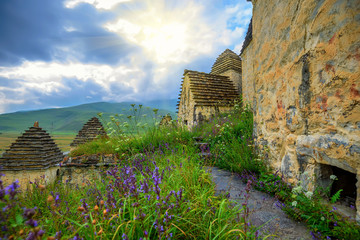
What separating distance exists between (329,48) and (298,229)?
2.13 meters

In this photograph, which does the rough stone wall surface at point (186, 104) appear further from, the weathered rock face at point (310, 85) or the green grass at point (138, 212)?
the weathered rock face at point (310, 85)

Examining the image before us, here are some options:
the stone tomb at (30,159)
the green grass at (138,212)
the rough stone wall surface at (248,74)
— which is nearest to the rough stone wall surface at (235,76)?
the rough stone wall surface at (248,74)

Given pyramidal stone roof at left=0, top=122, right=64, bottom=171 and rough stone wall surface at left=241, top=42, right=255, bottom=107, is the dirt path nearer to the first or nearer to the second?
rough stone wall surface at left=241, top=42, right=255, bottom=107

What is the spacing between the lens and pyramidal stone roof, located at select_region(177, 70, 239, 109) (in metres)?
10.1

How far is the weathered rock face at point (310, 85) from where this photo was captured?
68.6 inches

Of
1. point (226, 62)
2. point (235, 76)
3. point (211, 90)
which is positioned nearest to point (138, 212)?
point (211, 90)

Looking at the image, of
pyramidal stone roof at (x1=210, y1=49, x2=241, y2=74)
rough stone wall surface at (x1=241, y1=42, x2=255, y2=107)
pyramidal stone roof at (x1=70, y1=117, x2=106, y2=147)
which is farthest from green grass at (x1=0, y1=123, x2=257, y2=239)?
pyramidal stone roof at (x1=210, y1=49, x2=241, y2=74)

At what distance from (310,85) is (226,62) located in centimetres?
1306

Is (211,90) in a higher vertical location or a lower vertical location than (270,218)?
higher

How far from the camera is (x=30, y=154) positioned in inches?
480

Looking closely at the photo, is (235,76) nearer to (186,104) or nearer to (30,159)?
(186,104)

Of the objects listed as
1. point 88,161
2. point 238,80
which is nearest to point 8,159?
Answer: point 88,161

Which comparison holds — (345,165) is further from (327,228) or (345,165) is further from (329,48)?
(329,48)

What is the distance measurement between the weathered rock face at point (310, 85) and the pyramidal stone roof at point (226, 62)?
35.8 feet
